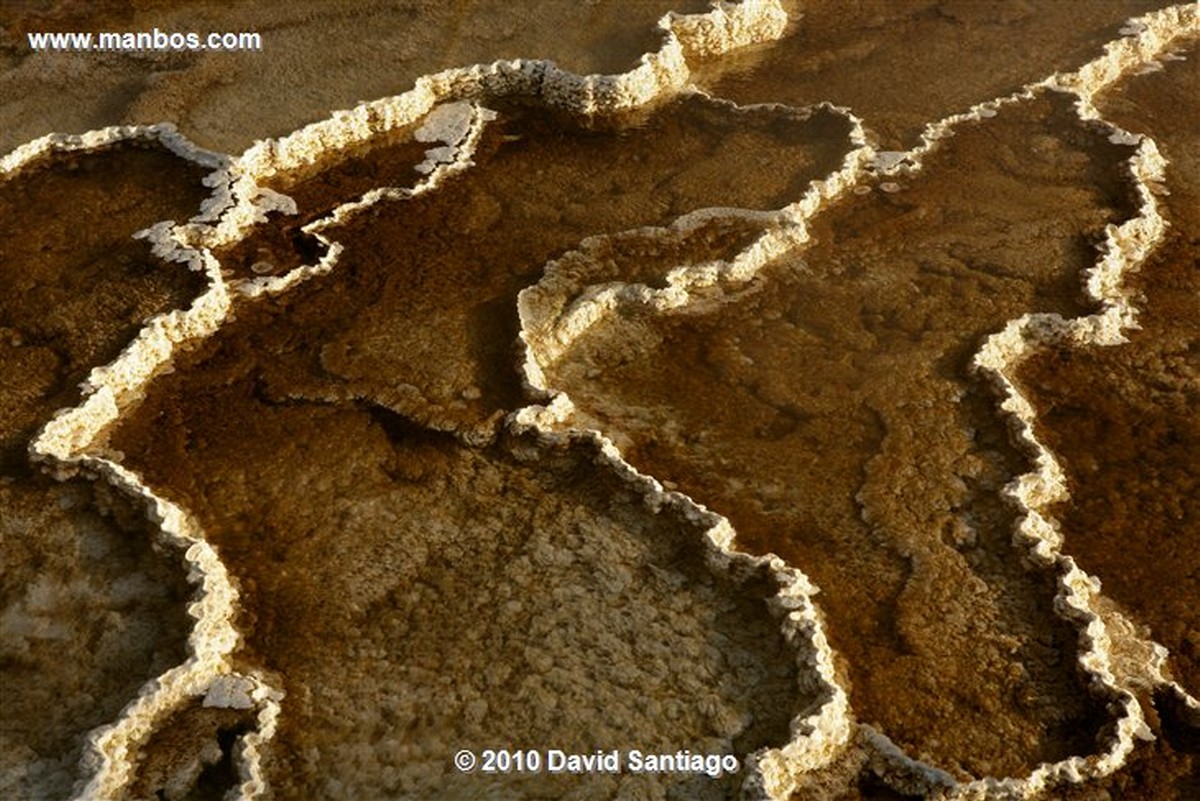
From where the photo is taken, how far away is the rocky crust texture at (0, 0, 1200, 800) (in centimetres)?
615

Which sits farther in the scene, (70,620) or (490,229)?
(490,229)

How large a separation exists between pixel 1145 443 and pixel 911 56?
6401mm

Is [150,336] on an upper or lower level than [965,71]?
lower

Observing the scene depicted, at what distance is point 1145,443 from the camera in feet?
26.5

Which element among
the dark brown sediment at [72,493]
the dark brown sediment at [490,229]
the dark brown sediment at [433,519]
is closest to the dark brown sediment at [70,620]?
the dark brown sediment at [72,493]

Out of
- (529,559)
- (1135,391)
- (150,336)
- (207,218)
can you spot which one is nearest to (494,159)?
(207,218)

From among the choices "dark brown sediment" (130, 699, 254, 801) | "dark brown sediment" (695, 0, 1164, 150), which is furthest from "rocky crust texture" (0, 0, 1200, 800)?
"dark brown sediment" (695, 0, 1164, 150)

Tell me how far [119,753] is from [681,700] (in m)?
2.93

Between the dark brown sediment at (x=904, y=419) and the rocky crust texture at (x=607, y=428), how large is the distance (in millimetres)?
33

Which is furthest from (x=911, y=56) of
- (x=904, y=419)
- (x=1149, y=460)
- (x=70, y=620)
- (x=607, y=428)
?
(x=70, y=620)

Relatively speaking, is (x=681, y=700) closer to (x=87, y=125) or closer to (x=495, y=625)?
(x=495, y=625)

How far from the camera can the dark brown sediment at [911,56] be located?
39.6ft

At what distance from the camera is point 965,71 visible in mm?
12594

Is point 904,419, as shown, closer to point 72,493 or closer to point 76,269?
point 72,493
